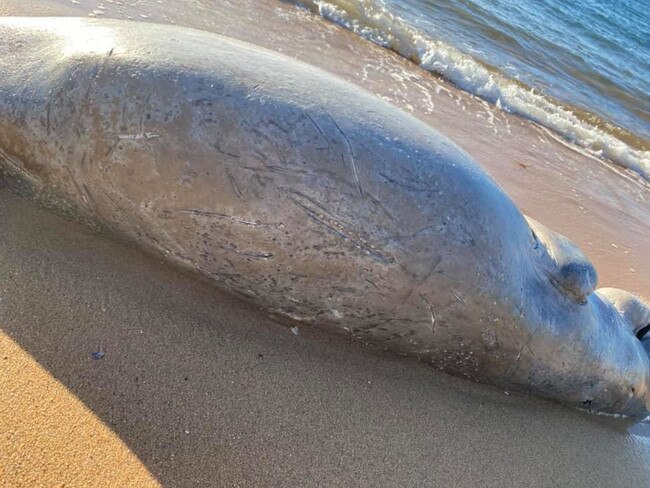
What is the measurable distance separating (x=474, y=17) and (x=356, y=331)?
6.71 meters

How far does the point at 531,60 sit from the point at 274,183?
6.56 meters

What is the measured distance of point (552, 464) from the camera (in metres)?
2.72

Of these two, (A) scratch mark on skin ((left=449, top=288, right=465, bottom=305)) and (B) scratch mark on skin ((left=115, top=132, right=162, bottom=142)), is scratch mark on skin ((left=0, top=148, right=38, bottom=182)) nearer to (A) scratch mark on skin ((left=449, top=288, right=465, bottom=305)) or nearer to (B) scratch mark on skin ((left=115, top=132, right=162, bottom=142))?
(B) scratch mark on skin ((left=115, top=132, right=162, bottom=142))

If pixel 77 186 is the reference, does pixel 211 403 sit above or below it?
below

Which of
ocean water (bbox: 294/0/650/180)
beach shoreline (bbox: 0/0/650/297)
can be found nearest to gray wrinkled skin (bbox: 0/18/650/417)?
beach shoreline (bbox: 0/0/650/297)

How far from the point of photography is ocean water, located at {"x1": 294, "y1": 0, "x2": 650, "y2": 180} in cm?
633

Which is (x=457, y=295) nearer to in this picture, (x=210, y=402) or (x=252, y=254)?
(x=252, y=254)

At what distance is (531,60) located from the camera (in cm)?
780

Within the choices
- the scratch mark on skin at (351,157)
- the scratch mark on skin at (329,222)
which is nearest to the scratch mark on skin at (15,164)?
the scratch mark on skin at (329,222)

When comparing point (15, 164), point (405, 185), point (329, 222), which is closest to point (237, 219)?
point (329, 222)

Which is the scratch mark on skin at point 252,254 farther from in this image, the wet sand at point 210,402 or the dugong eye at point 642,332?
the dugong eye at point 642,332

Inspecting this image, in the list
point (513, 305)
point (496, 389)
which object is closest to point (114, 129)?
point (513, 305)

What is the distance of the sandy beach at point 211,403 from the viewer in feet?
6.90

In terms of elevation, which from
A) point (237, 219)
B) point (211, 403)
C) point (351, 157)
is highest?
point (351, 157)
